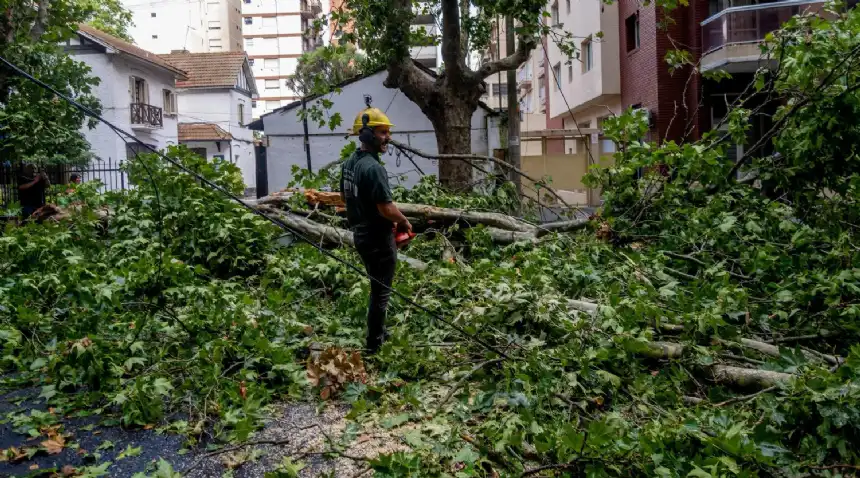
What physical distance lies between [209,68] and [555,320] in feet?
143

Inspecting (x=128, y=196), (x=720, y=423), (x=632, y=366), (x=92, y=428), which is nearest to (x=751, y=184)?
(x=632, y=366)

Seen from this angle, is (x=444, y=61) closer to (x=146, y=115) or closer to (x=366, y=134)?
(x=366, y=134)

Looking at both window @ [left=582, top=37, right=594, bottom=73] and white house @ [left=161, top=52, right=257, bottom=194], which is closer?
window @ [left=582, top=37, right=594, bottom=73]

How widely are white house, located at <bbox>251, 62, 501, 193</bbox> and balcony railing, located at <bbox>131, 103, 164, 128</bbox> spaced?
12.1 m

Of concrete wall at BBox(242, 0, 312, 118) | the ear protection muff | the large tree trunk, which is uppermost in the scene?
concrete wall at BBox(242, 0, 312, 118)

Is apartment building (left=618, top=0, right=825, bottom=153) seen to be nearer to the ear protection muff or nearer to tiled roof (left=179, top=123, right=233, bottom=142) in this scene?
the ear protection muff

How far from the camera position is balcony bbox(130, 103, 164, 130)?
31.5 m

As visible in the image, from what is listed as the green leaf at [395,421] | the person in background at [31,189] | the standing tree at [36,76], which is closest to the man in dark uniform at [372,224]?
the green leaf at [395,421]

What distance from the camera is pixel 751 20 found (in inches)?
674

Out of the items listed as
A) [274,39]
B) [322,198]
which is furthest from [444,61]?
[274,39]

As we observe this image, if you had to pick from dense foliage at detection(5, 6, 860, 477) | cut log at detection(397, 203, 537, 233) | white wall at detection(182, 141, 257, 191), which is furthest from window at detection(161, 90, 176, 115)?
cut log at detection(397, 203, 537, 233)

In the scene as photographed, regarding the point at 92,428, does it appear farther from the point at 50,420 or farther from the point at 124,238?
the point at 124,238

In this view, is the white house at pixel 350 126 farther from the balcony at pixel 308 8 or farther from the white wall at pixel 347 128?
the balcony at pixel 308 8

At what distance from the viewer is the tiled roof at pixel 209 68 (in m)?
44.2
